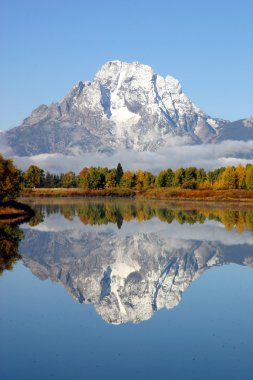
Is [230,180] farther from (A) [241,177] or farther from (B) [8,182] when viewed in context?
(B) [8,182]

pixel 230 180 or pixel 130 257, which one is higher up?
pixel 230 180

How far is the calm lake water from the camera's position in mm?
18266

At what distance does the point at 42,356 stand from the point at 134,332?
473 centimetres

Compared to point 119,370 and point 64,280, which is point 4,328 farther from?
point 64,280

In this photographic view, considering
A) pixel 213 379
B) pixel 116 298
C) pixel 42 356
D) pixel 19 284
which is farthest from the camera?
pixel 19 284

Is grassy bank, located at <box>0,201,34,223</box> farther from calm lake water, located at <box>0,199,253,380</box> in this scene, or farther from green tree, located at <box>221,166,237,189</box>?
green tree, located at <box>221,166,237,189</box>

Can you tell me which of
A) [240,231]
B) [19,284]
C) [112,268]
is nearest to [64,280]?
[19,284]

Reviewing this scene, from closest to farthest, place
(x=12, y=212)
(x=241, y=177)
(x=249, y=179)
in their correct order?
(x=12, y=212)
(x=249, y=179)
(x=241, y=177)

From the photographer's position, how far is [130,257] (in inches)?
1663

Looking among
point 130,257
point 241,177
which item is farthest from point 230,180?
point 130,257

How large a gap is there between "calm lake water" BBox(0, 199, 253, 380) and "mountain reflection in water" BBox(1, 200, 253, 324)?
0.09m

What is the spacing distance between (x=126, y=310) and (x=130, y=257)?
1682 cm

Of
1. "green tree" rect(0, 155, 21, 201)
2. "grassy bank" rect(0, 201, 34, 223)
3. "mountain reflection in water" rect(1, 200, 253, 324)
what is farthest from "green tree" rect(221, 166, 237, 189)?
"mountain reflection in water" rect(1, 200, 253, 324)

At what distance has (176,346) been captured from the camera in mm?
20203
